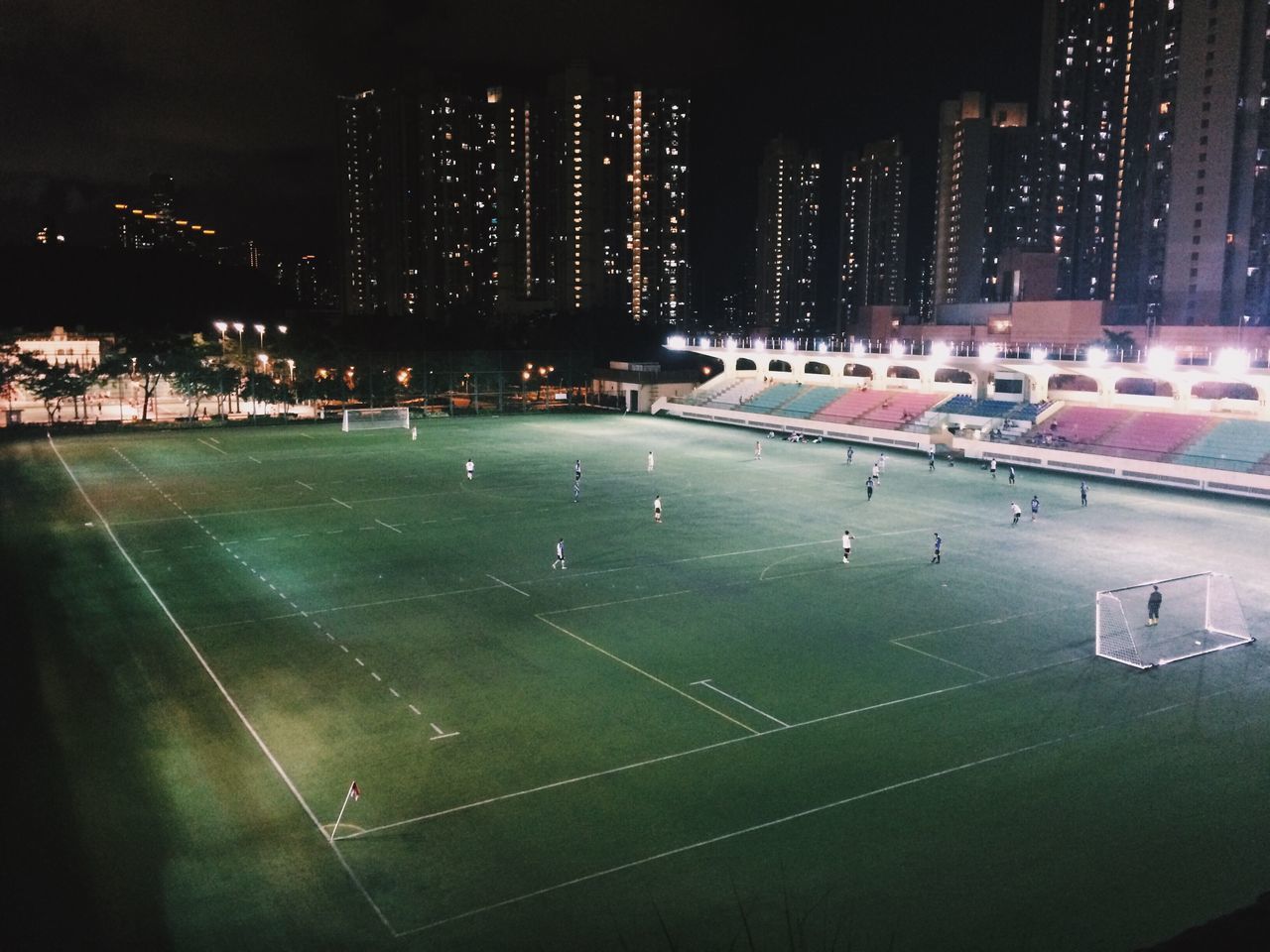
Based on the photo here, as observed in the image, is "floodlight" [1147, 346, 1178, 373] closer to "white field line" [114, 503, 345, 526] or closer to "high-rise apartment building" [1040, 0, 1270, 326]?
"white field line" [114, 503, 345, 526]

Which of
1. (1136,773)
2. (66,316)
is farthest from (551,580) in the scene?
(66,316)

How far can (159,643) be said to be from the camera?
20.0 metres

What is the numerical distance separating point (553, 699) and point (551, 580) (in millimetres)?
8441

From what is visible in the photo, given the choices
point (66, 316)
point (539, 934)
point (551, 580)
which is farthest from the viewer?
point (66, 316)

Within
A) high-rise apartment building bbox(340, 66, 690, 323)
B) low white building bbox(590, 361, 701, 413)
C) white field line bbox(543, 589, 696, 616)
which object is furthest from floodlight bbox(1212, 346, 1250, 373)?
high-rise apartment building bbox(340, 66, 690, 323)

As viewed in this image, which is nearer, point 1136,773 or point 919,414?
point 1136,773

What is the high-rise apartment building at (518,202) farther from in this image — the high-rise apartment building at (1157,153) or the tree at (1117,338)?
the tree at (1117,338)

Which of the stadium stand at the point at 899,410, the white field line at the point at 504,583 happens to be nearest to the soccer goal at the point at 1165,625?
the white field line at the point at 504,583

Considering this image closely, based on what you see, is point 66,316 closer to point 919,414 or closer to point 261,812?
point 919,414

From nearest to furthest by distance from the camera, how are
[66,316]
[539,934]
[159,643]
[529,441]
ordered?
[539,934] < [159,643] < [529,441] < [66,316]

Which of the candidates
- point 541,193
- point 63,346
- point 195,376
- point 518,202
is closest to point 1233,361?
point 195,376

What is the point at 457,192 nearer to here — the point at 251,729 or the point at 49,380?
the point at 49,380

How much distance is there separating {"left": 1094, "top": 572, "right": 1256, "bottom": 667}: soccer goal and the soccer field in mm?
645

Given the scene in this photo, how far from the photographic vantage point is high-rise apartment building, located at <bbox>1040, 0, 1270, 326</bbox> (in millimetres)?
101750
